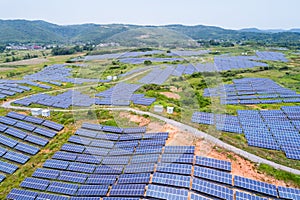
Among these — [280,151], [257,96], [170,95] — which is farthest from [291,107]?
[170,95]

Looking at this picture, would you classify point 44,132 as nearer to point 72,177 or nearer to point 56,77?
point 72,177

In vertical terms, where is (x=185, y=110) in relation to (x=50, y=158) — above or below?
above

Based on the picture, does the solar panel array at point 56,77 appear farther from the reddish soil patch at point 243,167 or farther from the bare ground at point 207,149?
the reddish soil patch at point 243,167

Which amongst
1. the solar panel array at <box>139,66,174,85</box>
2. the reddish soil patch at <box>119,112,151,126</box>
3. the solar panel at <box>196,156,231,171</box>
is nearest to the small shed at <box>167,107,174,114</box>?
the reddish soil patch at <box>119,112,151,126</box>

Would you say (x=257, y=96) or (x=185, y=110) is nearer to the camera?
(x=185, y=110)

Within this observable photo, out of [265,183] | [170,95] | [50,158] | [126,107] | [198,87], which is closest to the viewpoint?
[265,183]

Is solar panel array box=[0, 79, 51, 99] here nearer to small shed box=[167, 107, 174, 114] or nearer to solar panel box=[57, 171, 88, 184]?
solar panel box=[57, 171, 88, 184]

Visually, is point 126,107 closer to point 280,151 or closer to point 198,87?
point 198,87

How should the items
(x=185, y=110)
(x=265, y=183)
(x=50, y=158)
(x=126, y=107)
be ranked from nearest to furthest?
(x=265, y=183)
(x=50, y=158)
(x=185, y=110)
(x=126, y=107)

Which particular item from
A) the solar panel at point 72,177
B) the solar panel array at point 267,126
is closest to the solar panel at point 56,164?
the solar panel at point 72,177
